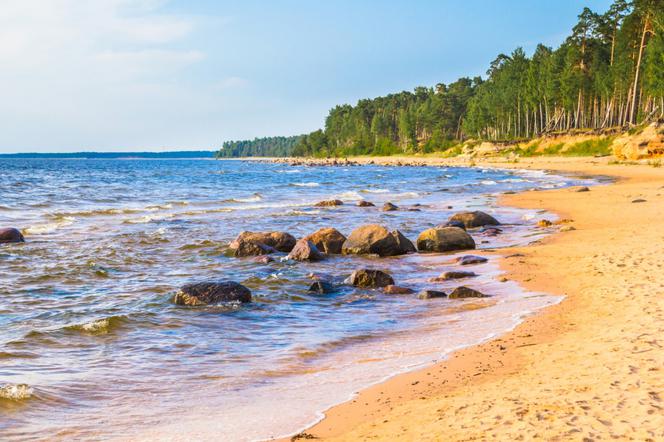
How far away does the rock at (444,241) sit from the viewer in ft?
57.4

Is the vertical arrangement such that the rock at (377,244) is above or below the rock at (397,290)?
above

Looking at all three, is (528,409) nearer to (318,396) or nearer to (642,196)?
(318,396)

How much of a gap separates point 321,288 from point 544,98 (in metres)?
95.8

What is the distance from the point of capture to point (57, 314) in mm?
10367

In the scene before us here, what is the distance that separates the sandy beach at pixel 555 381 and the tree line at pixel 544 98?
61.2 m

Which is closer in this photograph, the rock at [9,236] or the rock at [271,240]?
the rock at [271,240]

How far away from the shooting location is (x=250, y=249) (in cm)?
1728

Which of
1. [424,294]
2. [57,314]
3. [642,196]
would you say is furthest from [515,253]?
[642,196]

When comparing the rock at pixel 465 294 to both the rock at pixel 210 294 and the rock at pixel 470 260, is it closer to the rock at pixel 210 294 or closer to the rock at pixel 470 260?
the rock at pixel 470 260

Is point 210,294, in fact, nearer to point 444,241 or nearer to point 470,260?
point 470,260

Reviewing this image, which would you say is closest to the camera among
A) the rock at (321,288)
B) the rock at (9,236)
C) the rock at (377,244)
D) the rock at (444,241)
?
the rock at (321,288)

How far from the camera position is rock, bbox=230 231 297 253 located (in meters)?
17.6

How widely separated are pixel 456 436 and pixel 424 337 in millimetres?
3965

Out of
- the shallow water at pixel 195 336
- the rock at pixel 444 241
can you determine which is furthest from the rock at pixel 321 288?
the rock at pixel 444 241
